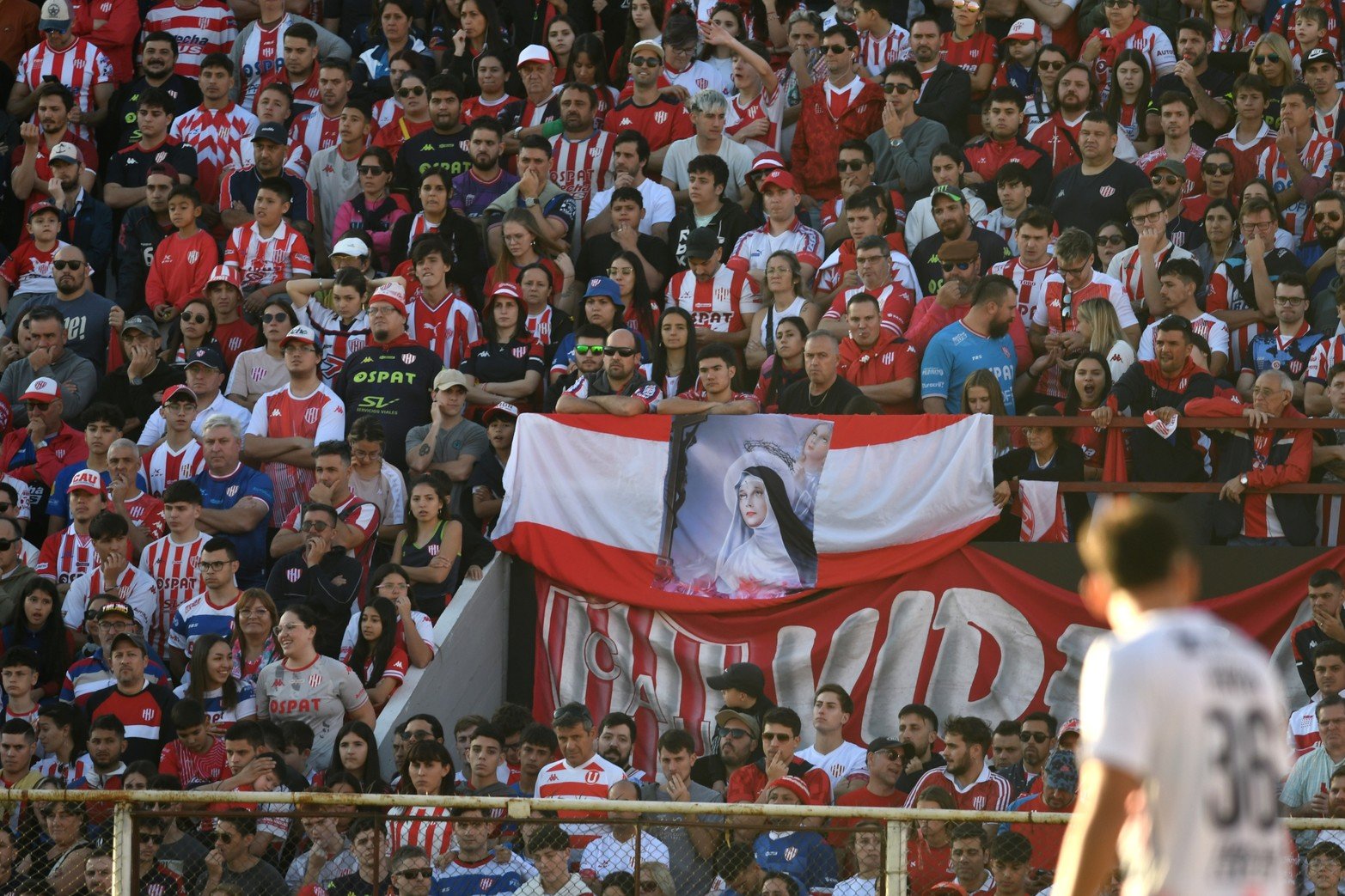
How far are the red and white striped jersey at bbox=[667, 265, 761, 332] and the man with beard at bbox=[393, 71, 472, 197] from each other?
262 centimetres

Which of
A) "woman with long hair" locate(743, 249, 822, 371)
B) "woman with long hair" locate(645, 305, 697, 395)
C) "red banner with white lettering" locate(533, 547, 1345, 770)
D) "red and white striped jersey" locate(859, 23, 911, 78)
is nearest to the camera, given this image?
"red banner with white lettering" locate(533, 547, 1345, 770)

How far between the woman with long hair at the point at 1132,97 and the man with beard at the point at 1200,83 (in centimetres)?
12

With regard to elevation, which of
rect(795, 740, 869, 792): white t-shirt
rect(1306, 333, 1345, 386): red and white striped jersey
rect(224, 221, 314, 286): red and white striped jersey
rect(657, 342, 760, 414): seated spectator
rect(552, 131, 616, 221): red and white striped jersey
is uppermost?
rect(552, 131, 616, 221): red and white striped jersey

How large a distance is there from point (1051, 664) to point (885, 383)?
204 cm

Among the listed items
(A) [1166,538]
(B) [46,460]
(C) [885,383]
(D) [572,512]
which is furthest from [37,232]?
(A) [1166,538]

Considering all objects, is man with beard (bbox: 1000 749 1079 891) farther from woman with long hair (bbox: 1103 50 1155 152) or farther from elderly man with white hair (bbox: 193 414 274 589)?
woman with long hair (bbox: 1103 50 1155 152)

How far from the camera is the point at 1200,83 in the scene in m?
A: 14.4

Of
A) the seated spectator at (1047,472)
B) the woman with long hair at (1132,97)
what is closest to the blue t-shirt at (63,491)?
the seated spectator at (1047,472)

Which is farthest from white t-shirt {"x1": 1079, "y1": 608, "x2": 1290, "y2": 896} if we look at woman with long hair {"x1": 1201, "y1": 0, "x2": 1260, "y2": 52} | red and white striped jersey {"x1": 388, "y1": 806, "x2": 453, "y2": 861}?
woman with long hair {"x1": 1201, "y1": 0, "x2": 1260, "y2": 52}

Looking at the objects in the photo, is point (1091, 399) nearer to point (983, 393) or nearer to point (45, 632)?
point (983, 393)

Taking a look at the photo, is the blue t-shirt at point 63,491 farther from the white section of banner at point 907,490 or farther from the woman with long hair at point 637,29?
the woman with long hair at point 637,29

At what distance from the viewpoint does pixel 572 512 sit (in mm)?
11953

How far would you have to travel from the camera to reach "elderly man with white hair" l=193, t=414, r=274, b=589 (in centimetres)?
1179

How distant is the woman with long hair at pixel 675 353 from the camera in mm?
12219
